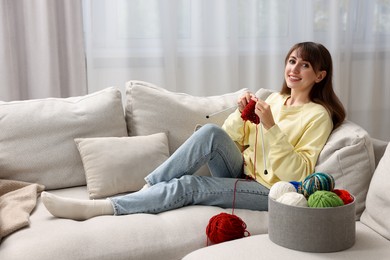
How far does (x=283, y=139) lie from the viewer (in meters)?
2.22

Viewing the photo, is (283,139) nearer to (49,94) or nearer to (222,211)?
(222,211)

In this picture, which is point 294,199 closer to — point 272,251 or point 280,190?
point 280,190

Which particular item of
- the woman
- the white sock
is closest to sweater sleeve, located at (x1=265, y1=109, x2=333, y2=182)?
the woman

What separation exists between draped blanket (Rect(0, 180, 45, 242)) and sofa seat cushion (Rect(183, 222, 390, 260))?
61 centimetres

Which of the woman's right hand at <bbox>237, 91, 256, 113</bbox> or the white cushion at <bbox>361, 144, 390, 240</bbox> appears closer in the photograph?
the white cushion at <bbox>361, 144, 390, 240</bbox>

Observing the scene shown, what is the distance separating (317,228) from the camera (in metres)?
1.80

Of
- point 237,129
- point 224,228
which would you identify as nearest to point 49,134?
point 237,129

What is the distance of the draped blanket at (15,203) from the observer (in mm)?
1982

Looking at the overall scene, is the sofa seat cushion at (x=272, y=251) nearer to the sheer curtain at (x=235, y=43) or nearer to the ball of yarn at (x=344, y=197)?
the ball of yarn at (x=344, y=197)

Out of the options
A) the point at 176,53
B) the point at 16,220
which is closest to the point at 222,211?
the point at 16,220

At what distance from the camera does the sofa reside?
1.87 m

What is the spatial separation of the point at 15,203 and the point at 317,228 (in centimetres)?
113

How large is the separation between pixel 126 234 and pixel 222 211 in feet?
1.39

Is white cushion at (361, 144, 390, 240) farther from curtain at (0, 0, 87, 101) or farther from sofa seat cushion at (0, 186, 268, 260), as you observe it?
curtain at (0, 0, 87, 101)
